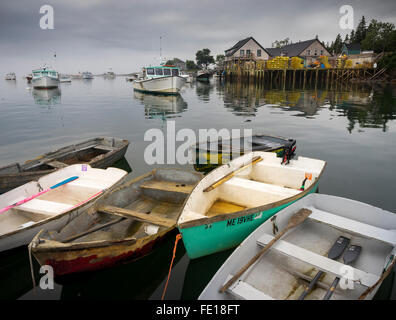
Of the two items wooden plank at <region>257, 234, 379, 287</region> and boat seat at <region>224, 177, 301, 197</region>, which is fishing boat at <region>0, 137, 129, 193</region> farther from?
wooden plank at <region>257, 234, 379, 287</region>

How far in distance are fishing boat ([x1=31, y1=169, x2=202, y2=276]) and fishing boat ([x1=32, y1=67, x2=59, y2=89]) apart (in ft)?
165

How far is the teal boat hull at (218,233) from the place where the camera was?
4457mm

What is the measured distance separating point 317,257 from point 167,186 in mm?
4076

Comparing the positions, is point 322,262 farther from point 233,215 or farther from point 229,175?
point 229,175

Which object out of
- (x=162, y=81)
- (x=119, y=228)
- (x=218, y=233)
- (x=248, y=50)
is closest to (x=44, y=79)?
A: (x=162, y=81)

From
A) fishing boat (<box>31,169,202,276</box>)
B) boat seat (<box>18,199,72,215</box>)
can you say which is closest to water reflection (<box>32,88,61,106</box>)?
Result: boat seat (<box>18,199,72,215</box>)

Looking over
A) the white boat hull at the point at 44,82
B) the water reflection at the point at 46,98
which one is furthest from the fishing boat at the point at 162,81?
the white boat hull at the point at 44,82

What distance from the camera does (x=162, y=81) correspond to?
3388cm

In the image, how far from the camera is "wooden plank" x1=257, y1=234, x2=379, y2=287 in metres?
3.74

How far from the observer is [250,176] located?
762 centimetres

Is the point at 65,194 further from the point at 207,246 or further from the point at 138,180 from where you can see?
the point at 207,246
